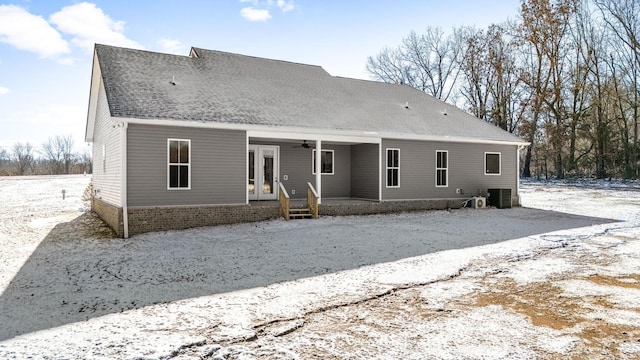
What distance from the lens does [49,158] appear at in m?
63.4

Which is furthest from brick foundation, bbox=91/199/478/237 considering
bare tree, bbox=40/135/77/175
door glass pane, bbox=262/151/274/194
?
bare tree, bbox=40/135/77/175

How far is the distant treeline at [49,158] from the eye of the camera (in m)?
60.7

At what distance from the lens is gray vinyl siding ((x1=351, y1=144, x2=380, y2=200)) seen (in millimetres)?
14836

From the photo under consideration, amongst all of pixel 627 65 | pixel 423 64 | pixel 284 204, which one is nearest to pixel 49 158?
pixel 423 64

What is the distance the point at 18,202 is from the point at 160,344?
19819mm

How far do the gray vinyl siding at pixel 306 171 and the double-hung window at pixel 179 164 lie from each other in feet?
11.0

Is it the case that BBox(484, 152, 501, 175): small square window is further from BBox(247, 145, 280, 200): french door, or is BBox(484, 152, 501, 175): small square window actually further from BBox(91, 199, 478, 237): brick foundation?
BBox(247, 145, 280, 200): french door

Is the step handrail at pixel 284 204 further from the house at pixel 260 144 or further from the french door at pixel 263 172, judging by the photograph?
the french door at pixel 263 172

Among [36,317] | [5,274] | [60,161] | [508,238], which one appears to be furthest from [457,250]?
[60,161]

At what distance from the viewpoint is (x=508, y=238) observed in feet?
32.5

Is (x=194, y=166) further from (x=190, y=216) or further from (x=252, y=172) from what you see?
(x=252, y=172)

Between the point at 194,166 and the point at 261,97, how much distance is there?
401 cm

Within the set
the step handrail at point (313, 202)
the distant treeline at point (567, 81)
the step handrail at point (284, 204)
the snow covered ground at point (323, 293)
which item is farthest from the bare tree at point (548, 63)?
the step handrail at point (284, 204)

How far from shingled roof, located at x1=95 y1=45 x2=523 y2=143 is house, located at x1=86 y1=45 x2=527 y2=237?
60mm
